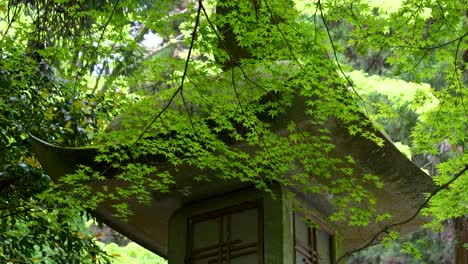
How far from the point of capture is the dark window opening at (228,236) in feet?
16.6

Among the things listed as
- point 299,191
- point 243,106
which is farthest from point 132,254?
point 243,106

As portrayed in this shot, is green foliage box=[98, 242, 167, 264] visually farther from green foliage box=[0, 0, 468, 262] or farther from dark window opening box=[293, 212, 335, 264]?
dark window opening box=[293, 212, 335, 264]

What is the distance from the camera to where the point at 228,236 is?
519 centimetres

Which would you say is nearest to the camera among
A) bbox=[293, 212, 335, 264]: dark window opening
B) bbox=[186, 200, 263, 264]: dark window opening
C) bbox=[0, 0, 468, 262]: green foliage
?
bbox=[0, 0, 468, 262]: green foliage

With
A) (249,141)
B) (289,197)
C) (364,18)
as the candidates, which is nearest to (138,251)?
(289,197)

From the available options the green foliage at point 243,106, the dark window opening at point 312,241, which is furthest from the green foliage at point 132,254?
the dark window opening at point 312,241

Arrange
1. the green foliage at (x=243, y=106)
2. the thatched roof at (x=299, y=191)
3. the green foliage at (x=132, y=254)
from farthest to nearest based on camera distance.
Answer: the green foliage at (x=132, y=254)
the thatched roof at (x=299, y=191)
the green foliage at (x=243, y=106)

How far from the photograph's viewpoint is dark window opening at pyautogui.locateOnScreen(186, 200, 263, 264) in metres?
5.05

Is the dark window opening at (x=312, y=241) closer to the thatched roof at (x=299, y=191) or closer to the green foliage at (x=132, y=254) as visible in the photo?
the thatched roof at (x=299, y=191)

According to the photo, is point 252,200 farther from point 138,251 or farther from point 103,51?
point 138,251

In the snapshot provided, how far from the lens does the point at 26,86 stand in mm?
5570

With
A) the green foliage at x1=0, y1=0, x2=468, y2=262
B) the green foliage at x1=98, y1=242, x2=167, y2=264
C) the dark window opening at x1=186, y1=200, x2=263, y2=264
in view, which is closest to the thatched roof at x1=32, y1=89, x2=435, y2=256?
the green foliage at x1=0, y1=0, x2=468, y2=262

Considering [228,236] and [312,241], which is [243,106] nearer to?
[228,236]

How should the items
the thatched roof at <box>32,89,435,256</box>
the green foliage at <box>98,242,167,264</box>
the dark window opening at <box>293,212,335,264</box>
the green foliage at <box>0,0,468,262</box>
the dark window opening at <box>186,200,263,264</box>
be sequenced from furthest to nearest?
the green foliage at <box>98,242,167,264</box> < the dark window opening at <box>293,212,335,264</box> < the dark window opening at <box>186,200,263,264</box> < the thatched roof at <box>32,89,435,256</box> < the green foliage at <box>0,0,468,262</box>
